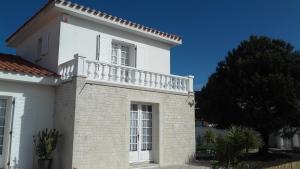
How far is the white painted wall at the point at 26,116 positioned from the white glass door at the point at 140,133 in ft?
10.7

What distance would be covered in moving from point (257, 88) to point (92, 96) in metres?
12.0

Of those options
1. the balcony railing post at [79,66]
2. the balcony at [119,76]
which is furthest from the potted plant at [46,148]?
the balcony railing post at [79,66]

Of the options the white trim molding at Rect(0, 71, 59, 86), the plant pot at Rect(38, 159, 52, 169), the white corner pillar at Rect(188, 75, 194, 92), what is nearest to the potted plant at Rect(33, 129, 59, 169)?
the plant pot at Rect(38, 159, 52, 169)

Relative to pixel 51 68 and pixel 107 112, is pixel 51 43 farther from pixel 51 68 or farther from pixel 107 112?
pixel 107 112

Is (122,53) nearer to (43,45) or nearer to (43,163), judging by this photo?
(43,45)

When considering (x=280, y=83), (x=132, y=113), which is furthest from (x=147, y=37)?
(x=280, y=83)

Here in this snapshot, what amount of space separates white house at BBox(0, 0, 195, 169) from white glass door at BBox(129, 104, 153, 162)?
0.04m

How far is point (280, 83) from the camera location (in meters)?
18.8

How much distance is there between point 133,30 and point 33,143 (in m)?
6.87

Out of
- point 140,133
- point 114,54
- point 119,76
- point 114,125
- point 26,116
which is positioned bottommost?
point 140,133

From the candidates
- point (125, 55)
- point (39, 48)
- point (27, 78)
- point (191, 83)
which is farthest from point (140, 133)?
point (39, 48)

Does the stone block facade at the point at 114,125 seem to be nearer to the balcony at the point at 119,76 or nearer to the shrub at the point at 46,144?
the balcony at the point at 119,76

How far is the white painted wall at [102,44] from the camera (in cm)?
1276

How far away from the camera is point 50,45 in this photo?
13.2 m
